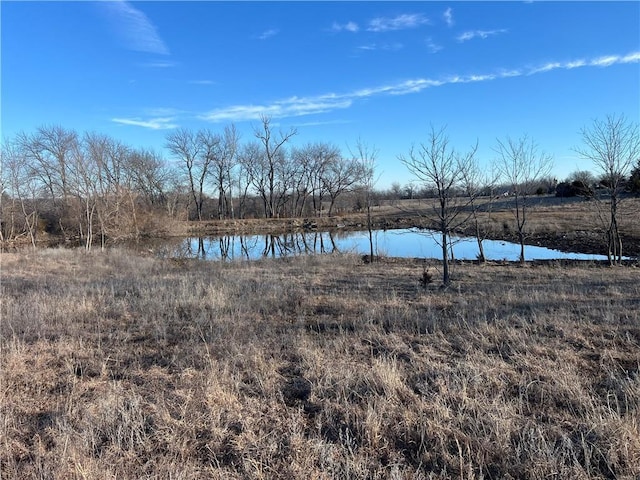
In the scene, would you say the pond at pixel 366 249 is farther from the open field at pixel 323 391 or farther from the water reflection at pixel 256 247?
the open field at pixel 323 391

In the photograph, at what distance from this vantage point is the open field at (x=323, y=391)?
2643 mm

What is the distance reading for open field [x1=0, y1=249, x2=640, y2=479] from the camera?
2.64 meters

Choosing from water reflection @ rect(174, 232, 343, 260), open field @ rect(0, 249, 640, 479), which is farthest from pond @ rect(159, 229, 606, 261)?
open field @ rect(0, 249, 640, 479)

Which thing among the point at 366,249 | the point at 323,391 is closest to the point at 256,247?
the point at 366,249

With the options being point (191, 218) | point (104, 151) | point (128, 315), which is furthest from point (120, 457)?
point (191, 218)

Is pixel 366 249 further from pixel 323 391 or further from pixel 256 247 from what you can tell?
pixel 323 391

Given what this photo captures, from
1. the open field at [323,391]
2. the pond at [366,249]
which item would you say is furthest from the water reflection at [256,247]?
the open field at [323,391]

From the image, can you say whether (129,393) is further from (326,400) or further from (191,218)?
(191,218)

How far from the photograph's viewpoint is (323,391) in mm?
3660

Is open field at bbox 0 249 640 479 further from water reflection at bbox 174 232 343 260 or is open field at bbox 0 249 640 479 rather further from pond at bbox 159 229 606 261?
water reflection at bbox 174 232 343 260

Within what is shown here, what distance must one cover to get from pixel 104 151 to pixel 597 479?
4606 centimetres

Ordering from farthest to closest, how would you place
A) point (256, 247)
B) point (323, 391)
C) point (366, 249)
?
point (256, 247) < point (366, 249) < point (323, 391)

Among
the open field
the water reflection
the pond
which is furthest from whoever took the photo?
the water reflection

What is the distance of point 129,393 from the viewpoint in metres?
3.72
